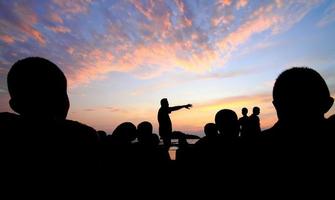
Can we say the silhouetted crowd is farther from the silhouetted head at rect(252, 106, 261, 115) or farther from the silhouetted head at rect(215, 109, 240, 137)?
the silhouetted head at rect(252, 106, 261, 115)

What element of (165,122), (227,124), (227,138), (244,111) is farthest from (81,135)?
(244,111)

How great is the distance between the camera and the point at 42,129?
1650 millimetres

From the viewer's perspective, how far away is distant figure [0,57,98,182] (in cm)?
161

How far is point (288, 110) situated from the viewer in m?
2.00

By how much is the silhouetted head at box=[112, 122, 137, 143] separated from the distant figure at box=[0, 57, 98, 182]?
96.1 inches

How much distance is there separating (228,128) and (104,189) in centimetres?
203

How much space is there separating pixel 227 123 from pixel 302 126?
5.27 feet

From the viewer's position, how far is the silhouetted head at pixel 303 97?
76.9 inches

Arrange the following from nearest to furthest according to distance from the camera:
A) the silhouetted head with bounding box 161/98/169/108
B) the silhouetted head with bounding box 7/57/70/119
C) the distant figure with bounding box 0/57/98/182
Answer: the distant figure with bounding box 0/57/98/182 < the silhouetted head with bounding box 7/57/70/119 < the silhouetted head with bounding box 161/98/169/108

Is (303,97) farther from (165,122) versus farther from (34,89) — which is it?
(165,122)

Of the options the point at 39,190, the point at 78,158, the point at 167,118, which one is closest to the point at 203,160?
the point at 78,158

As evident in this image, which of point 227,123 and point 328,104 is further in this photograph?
point 227,123

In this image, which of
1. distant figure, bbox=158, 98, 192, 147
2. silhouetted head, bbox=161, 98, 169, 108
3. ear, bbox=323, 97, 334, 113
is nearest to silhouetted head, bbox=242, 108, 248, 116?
distant figure, bbox=158, 98, 192, 147

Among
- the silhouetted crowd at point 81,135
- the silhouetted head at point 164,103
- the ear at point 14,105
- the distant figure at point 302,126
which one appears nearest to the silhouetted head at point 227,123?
the silhouetted crowd at point 81,135
